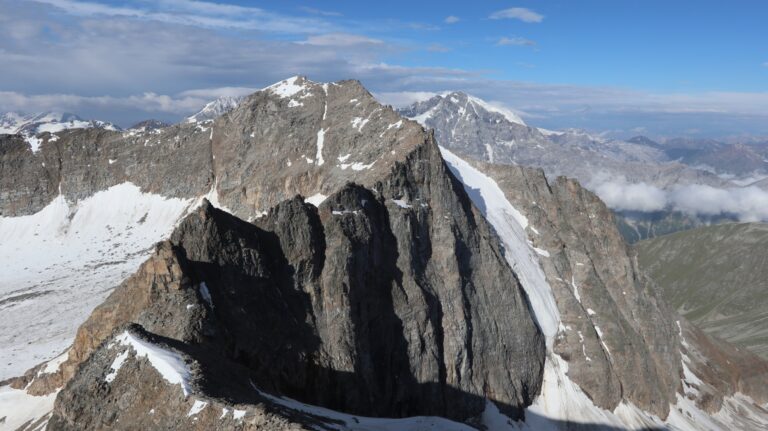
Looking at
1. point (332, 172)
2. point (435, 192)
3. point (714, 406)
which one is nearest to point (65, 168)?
point (332, 172)

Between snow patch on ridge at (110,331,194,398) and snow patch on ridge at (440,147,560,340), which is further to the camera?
snow patch on ridge at (440,147,560,340)

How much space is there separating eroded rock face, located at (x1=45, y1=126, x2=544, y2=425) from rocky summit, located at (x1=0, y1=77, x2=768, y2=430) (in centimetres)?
24

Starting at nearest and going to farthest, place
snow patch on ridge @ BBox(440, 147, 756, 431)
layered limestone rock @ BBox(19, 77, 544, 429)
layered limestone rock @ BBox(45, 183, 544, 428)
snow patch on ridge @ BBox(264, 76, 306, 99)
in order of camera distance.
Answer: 1. layered limestone rock @ BBox(19, 77, 544, 429)
2. layered limestone rock @ BBox(45, 183, 544, 428)
3. snow patch on ridge @ BBox(440, 147, 756, 431)
4. snow patch on ridge @ BBox(264, 76, 306, 99)

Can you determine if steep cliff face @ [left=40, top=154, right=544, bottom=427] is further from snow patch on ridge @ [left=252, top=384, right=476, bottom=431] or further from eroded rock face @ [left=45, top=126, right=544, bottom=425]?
snow patch on ridge @ [left=252, top=384, right=476, bottom=431]

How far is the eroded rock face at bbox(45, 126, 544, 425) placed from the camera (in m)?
44.9

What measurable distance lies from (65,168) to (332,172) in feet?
253

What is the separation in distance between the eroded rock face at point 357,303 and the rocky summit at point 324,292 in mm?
244

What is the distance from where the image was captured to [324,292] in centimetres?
5834

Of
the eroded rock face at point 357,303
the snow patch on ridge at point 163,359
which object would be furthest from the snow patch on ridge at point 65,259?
the snow patch on ridge at point 163,359

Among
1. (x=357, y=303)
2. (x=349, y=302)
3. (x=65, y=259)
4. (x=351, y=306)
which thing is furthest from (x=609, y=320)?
(x=65, y=259)

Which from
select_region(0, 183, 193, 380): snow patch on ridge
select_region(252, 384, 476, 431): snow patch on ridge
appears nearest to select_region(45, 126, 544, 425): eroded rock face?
select_region(252, 384, 476, 431): snow patch on ridge

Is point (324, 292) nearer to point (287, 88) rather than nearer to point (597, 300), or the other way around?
point (597, 300)

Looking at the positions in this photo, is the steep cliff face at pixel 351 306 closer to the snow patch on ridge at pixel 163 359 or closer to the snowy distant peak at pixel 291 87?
the snow patch on ridge at pixel 163 359

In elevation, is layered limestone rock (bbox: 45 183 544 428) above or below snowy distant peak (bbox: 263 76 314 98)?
below
